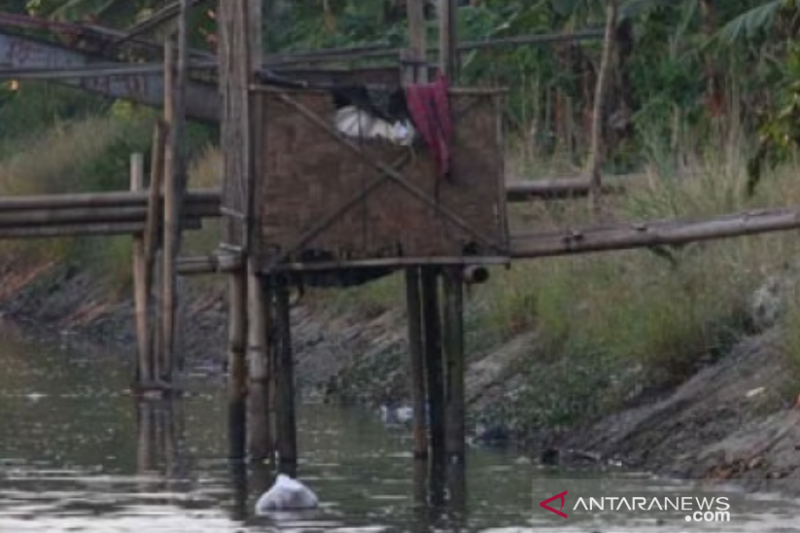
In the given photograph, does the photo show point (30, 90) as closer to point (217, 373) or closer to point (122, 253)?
point (122, 253)

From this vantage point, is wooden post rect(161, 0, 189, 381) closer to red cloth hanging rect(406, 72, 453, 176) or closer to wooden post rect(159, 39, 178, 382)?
wooden post rect(159, 39, 178, 382)

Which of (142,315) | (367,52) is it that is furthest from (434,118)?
(142,315)

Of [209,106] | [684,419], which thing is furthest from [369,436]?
[209,106]

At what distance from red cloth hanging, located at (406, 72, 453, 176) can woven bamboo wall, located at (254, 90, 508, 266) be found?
Answer: 0.08 metres

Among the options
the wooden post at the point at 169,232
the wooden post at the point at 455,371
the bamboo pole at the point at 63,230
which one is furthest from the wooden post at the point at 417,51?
the bamboo pole at the point at 63,230

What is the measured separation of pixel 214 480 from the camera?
55.5 feet

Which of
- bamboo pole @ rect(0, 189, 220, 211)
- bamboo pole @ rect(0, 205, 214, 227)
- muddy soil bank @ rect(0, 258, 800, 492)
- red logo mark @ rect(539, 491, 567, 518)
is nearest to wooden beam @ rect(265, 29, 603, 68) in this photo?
bamboo pole @ rect(0, 189, 220, 211)

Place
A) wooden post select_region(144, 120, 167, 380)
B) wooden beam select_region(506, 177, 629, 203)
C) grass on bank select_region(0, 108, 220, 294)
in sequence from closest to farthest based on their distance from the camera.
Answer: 1. wooden beam select_region(506, 177, 629, 203)
2. wooden post select_region(144, 120, 167, 380)
3. grass on bank select_region(0, 108, 220, 294)

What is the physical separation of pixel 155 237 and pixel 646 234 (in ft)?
21.2

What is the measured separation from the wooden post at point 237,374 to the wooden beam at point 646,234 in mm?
1828

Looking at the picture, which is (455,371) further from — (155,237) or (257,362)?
(155,237)

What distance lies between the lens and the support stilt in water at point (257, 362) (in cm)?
1706

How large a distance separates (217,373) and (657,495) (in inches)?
423

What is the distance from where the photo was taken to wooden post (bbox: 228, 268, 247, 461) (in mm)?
17531
